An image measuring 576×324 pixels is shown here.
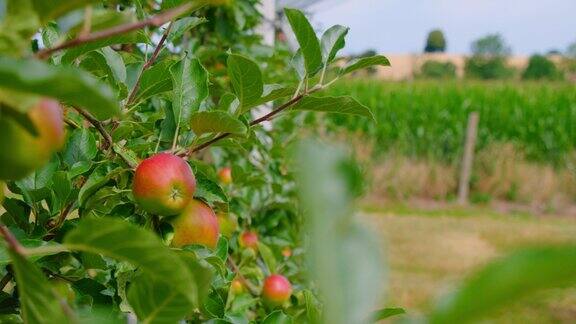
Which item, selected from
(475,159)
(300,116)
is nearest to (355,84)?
A: (475,159)

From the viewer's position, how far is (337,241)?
219 millimetres

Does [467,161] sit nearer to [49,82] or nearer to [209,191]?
[209,191]

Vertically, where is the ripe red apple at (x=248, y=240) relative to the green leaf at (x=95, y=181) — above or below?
below

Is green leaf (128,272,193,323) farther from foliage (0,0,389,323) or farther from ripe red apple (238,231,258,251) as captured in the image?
ripe red apple (238,231,258,251)

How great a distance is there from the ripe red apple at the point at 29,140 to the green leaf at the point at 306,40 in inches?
14.0

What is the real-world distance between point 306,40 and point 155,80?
0.18m

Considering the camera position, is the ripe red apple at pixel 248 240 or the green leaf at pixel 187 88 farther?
the ripe red apple at pixel 248 240

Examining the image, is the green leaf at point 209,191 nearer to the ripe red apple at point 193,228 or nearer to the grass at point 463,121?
the ripe red apple at point 193,228

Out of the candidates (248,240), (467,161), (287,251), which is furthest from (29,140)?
(467,161)

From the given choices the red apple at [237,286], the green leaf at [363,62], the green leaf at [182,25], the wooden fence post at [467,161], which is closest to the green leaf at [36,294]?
the green leaf at [363,62]

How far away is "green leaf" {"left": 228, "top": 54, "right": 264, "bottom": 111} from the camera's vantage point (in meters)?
0.66

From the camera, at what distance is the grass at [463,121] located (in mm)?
9141

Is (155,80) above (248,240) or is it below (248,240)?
above

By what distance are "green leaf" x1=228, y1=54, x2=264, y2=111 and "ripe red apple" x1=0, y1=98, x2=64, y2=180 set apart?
320 mm
